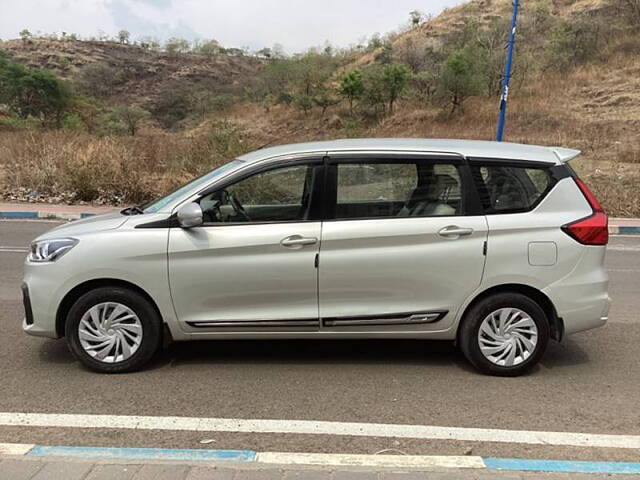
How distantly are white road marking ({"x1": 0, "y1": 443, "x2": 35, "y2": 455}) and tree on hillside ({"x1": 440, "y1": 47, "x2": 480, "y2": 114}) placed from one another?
101ft

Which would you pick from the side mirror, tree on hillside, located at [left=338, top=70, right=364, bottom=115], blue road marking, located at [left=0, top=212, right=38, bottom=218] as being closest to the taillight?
the side mirror

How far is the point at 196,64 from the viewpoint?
78.6 meters

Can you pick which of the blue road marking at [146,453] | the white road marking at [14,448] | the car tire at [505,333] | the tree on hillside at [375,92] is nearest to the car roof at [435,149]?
the car tire at [505,333]

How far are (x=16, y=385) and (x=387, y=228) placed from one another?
2973 millimetres

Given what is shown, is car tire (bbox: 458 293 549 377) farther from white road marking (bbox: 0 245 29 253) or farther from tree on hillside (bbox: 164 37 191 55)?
tree on hillside (bbox: 164 37 191 55)

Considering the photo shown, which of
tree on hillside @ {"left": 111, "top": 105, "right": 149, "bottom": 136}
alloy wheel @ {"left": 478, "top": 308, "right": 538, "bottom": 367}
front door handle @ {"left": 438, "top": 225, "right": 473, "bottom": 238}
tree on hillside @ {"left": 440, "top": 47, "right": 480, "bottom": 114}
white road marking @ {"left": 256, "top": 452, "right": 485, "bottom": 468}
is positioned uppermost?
tree on hillside @ {"left": 440, "top": 47, "right": 480, "bottom": 114}

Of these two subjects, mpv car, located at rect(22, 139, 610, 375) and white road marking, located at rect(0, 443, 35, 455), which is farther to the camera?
mpv car, located at rect(22, 139, 610, 375)

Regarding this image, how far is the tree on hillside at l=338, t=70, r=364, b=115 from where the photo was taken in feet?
114

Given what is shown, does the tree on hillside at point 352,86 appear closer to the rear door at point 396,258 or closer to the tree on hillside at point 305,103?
the tree on hillside at point 305,103

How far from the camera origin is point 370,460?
2990mm

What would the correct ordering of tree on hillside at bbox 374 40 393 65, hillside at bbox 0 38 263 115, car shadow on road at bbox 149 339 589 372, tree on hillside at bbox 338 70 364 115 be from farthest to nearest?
hillside at bbox 0 38 263 115
tree on hillside at bbox 374 40 393 65
tree on hillside at bbox 338 70 364 115
car shadow on road at bbox 149 339 589 372

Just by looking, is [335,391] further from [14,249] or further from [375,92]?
[375,92]

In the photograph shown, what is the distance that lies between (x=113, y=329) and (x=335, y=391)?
1.75 metres

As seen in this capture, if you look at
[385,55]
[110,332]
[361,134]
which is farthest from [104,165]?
[385,55]
